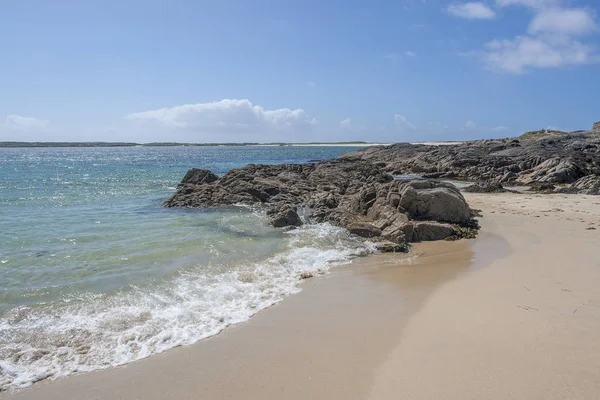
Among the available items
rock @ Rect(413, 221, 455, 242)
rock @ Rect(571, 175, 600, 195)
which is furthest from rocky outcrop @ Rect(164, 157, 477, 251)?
rock @ Rect(571, 175, 600, 195)

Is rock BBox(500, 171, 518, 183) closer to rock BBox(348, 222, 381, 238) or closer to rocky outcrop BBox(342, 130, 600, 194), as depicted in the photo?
rocky outcrop BBox(342, 130, 600, 194)

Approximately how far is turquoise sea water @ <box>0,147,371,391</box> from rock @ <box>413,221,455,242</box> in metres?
1.79

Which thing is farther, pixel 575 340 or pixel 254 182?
pixel 254 182

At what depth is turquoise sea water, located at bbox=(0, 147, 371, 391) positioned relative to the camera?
554 cm

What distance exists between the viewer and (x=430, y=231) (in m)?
12.0

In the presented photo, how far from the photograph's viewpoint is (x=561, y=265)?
346 inches

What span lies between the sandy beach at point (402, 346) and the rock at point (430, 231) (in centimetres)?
299

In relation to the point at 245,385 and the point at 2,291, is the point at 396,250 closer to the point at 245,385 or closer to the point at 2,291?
the point at 245,385

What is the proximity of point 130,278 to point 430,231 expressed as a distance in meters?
8.29

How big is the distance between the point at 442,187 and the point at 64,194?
2163cm

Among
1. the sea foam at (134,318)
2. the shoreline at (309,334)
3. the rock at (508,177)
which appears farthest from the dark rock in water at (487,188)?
the sea foam at (134,318)

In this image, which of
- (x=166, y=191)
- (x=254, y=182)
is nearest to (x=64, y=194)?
(x=166, y=191)

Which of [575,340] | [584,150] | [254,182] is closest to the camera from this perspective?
[575,340]

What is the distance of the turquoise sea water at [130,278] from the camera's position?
554 cm
